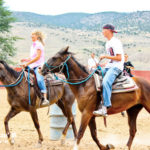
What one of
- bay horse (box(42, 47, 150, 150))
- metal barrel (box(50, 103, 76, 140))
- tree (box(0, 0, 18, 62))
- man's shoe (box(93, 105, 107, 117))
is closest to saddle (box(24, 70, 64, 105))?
metal barrel (box(50, 103, 76, 140))

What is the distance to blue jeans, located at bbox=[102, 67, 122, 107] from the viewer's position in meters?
7.38

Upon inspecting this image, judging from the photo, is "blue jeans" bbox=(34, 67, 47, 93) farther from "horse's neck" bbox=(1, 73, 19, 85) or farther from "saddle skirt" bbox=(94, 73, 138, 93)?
"saddle skirt" bbox=(94, 73, 138, 93)

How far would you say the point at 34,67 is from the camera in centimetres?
931

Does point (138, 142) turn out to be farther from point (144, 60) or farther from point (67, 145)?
point (144, 60)

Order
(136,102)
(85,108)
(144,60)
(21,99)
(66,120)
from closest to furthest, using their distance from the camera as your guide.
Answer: (85,108) → (136,102) → (21,99) → (66,120) → (144,60)

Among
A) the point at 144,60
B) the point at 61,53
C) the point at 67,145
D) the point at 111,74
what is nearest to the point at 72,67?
the point at 61,53

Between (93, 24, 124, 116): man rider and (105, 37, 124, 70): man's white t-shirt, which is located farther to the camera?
(105, 37, 124, 70): man's white t-shirt

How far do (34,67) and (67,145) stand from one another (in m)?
2.27

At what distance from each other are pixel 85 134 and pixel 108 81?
4518mm

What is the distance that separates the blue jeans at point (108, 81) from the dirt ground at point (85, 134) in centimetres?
173

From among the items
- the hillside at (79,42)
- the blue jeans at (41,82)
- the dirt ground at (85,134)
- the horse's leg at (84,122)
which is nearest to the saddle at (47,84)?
the blue jeans at (41,82)

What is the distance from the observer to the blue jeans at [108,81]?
Result: 7.38 m

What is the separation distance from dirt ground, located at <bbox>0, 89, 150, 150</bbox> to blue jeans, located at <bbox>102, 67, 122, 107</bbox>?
68.0 inches

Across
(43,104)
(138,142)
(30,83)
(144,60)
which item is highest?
(30,83)
